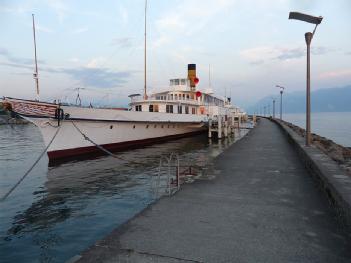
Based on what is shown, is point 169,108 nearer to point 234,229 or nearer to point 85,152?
point 85,152

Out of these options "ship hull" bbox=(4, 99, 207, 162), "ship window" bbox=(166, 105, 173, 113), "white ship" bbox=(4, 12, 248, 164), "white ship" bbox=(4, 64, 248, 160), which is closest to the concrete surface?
"ship hull" bbox=(4, 99, 207, 162)

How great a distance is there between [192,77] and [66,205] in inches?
1222

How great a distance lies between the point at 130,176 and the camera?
1562 centimetres

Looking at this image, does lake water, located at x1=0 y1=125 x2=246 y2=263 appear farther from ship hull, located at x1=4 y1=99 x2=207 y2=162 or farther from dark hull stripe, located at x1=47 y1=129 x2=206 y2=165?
ship hull, located at x1=4 y1=99 x2=207 y2=162

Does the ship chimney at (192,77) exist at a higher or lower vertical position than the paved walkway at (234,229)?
higher

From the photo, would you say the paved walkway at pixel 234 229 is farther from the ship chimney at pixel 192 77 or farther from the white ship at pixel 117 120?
the ship chimney at pixel 192 77

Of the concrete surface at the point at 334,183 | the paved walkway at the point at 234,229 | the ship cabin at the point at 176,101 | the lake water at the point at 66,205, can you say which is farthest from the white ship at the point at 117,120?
the concrete surface at the point at 334,183

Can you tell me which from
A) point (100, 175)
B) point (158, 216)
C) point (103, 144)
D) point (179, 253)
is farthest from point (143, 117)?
point (179, 253)

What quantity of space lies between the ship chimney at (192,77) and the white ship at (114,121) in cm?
6

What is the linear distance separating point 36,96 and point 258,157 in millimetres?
13865

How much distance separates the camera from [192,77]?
1574 inches

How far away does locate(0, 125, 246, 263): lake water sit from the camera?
7.62 m

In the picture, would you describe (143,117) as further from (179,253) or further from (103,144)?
(179,253)

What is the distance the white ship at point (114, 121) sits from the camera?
19.8 meters
